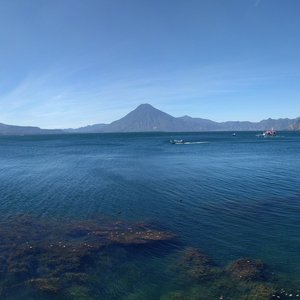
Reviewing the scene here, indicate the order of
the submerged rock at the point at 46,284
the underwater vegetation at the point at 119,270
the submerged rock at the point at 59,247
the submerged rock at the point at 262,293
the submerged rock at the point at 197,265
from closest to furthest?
the submerged rock at the point at 262,293 → the underwater vegetation at the point at 119,270 → the submerged rock at the point at 46,284 → the submerged rock at the point at 59,247 → the submerged rock at the point at 197,265

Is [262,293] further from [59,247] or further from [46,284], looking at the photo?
[59,247]

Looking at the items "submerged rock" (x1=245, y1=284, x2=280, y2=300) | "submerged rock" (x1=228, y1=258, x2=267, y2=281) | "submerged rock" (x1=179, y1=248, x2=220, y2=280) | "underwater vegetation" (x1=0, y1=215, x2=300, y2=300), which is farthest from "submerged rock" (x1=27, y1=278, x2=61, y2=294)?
"submerged rock" (x1=245, y1=284, x2=280, y2=300)

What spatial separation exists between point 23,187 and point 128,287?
3722cm

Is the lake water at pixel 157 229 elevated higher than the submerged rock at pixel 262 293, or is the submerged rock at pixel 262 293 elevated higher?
the lake water at pixel 157 229

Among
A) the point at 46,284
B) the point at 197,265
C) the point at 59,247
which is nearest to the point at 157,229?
the point at 197,265

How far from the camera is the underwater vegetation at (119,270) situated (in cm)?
2103

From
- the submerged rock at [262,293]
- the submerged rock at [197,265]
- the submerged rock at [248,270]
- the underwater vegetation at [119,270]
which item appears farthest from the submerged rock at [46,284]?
the submerged rock at [262,293]

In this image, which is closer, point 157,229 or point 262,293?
point 262,293

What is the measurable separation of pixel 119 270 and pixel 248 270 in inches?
343

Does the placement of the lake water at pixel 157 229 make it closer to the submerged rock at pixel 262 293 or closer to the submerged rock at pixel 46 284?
the submerged rock at pixel 46 284

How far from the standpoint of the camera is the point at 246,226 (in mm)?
32906

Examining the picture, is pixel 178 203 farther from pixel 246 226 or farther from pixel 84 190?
pixel 84 190

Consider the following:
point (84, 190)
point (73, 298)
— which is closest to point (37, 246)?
point (73, 298)

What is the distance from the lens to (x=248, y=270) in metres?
23.4
